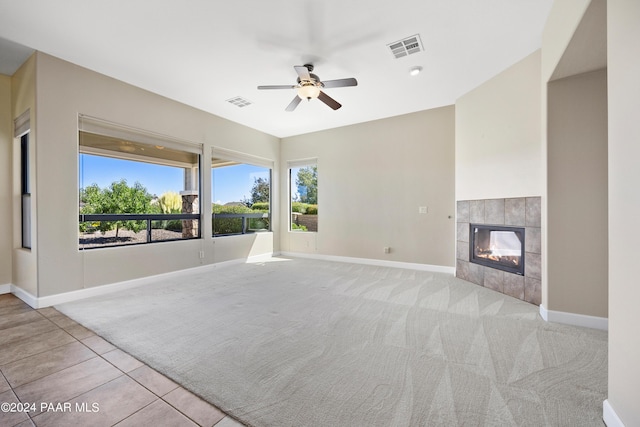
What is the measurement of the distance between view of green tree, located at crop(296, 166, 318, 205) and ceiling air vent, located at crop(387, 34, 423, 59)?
337 cm

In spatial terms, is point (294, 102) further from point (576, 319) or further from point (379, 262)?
point (576, 319)

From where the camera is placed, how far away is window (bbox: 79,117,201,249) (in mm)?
3520

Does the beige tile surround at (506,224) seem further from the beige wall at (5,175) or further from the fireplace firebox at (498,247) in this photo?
the beige wall at (5,175)

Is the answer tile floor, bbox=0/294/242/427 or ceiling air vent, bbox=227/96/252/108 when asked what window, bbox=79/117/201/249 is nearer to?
ceiling air vent, bbox=227/96/252/108

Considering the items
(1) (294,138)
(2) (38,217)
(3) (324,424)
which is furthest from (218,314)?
(1) (294,138)

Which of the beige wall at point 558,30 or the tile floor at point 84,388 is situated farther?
the beige wall at point 558,30

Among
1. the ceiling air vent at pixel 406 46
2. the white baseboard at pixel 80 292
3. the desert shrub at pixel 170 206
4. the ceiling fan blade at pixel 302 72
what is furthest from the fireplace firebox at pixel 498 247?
the desert shrub at pixel 170 206

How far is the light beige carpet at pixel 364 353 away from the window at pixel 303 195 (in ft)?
9.35

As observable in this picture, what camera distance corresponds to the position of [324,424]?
4.48 ft

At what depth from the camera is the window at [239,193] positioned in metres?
5.17

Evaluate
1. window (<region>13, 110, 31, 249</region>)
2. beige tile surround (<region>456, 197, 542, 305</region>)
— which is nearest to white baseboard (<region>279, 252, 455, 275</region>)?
beige tile surround (<region>456, 197, 542, 305</region>)

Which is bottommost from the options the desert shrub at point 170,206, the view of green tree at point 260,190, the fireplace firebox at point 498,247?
Result: the fireplace firebox at point 498,247

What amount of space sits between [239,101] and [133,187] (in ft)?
6.98
